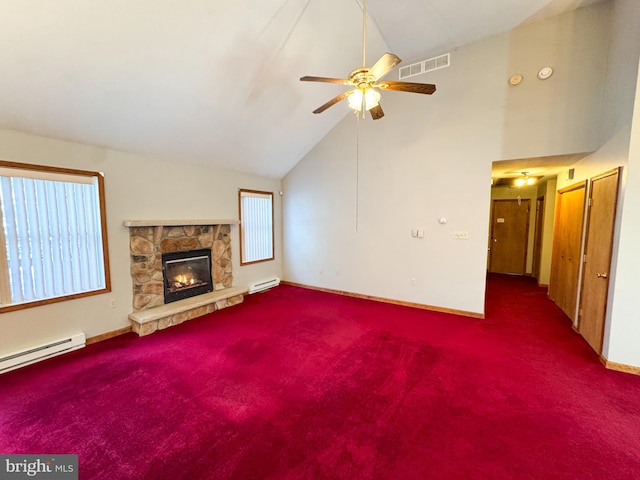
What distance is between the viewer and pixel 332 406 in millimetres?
2203

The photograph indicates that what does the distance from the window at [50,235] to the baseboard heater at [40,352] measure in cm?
48

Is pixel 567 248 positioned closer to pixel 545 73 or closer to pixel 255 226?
pixel 545 73

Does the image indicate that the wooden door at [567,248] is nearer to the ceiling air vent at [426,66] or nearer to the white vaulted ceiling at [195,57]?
the white vaulted ceiling at [195,57]

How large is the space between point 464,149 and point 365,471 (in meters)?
4.15

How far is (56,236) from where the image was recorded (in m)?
3.06

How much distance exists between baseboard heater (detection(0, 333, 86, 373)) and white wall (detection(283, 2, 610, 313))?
3.84 m

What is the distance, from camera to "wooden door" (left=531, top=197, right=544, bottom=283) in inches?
241

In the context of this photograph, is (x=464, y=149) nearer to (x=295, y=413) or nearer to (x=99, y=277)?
(x=295, y=413)

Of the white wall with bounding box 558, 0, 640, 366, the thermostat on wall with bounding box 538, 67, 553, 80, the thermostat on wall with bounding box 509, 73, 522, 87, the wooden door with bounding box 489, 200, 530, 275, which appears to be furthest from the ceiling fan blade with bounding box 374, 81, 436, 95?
the wooden door with bounding box 489, 200, 530, 275

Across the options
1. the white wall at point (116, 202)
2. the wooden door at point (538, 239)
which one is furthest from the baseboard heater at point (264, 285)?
the wooden door at point (538, 239)

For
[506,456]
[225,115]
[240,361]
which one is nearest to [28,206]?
[225,115]

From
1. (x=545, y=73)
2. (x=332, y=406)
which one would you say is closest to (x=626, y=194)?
(x=545, y=73)

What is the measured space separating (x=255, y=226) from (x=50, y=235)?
10.3 ft

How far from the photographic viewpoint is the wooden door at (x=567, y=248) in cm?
379
